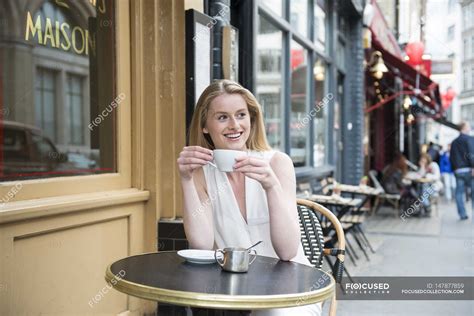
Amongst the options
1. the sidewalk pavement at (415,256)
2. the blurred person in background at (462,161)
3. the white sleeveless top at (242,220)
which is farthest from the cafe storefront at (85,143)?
the blurred person in background at (462,161)

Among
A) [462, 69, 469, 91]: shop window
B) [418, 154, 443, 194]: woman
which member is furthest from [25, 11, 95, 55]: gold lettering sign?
[462, 69, 469, 91]: shop window

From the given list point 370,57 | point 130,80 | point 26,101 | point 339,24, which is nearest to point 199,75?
point 130,80

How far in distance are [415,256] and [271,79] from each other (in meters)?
2.88

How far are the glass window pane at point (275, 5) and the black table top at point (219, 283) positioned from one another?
3.92m

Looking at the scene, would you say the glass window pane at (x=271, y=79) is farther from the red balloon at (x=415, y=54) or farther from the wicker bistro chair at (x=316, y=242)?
the red balloon at (x=415, y=54)

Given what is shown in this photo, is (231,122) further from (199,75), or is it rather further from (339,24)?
(339,24)

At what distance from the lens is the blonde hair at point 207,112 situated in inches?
96.0

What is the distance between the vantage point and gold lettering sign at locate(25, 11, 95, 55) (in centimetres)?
A: 278

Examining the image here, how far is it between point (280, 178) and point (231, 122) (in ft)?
1.09

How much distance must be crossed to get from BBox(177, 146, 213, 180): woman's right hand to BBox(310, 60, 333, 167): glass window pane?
5592mm
